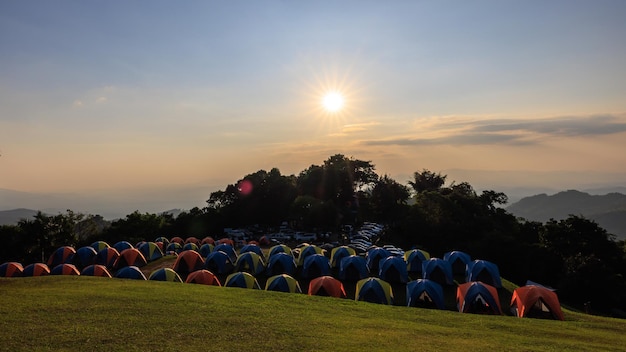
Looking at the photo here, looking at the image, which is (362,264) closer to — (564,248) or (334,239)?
(564,248)

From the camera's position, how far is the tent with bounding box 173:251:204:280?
91.7 ft

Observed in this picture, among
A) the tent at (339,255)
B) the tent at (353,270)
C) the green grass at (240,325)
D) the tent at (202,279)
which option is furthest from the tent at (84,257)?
the tent at (353,270)

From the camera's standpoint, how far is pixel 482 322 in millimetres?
13523

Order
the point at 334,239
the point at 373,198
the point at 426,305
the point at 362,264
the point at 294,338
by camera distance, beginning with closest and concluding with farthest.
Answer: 1. the point at 294,338
2. the point at 426,305
3. the point at 362,264
4. the point at 334,239
5. the point at 373,198

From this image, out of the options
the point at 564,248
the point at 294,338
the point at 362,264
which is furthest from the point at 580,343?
the point at 564,248

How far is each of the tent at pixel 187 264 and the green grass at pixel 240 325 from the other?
11983 mm

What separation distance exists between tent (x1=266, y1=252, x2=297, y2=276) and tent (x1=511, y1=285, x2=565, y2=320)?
14.2 meters

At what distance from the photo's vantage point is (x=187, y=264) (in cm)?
2805

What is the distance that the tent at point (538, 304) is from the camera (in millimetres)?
17152

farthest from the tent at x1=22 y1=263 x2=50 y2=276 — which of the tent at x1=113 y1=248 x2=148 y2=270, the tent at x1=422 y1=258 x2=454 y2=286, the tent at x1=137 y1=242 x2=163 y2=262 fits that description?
the tent at x1=422 y1=258 x2=454 y2=286

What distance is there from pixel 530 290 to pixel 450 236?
26.0 m

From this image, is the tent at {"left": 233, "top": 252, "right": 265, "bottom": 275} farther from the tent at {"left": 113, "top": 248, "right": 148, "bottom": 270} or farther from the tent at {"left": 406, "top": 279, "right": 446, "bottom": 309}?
the tent at {"left": 406, "top": 279, "right": 446, "bottom": 309}

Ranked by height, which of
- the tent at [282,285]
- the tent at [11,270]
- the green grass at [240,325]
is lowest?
the tent at [11,270]

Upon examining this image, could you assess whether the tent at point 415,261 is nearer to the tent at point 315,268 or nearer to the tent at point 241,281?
the tent at point 315,268
